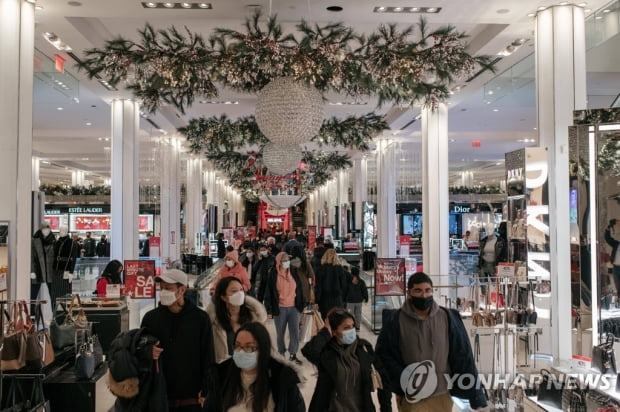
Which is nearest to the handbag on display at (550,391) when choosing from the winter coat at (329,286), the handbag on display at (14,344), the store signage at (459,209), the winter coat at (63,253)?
the winter coat at (329,286)

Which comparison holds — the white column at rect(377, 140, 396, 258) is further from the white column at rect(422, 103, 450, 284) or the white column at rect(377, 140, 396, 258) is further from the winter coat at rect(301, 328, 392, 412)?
the winter coat at rect(301, 328, 392, 412)

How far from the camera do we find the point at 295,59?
4.92m

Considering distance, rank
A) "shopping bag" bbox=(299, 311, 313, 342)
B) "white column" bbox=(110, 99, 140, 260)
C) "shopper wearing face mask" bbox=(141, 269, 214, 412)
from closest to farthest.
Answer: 1. "shopper wearing face mask" bbox=(141, 269, 214, 412)
2. "shopping bag" bbox=(299, 311, 313, 342)
3. "white column" bbox=(110, 99, 140, 260)

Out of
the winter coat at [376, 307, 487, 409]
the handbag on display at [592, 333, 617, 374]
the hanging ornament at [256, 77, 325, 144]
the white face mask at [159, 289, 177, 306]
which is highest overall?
the hanging ornament at [256, 77, 325, 144]

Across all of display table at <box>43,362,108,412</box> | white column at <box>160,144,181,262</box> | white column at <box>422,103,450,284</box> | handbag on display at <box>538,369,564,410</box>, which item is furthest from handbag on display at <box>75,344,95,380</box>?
white column at <box>160,144,181,262</box>

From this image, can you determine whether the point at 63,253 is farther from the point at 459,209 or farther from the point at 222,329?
the point at 459,209

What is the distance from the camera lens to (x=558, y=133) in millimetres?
6484

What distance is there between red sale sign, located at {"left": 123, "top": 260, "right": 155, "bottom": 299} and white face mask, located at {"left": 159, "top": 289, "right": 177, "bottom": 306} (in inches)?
157

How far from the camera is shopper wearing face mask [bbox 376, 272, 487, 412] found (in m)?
3.40

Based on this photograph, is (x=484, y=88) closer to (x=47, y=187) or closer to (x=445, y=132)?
(x=445, y=132)

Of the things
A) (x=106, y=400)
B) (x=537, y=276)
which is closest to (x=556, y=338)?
(x=537, y=276)

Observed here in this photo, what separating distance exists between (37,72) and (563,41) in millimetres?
7711

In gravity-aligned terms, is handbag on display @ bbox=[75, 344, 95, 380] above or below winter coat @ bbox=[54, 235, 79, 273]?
below

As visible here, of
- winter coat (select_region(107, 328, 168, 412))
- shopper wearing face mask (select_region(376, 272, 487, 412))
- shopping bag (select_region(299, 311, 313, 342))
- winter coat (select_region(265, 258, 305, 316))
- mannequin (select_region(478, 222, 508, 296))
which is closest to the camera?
winter coat (select_region(107, 328, 168, 412))
